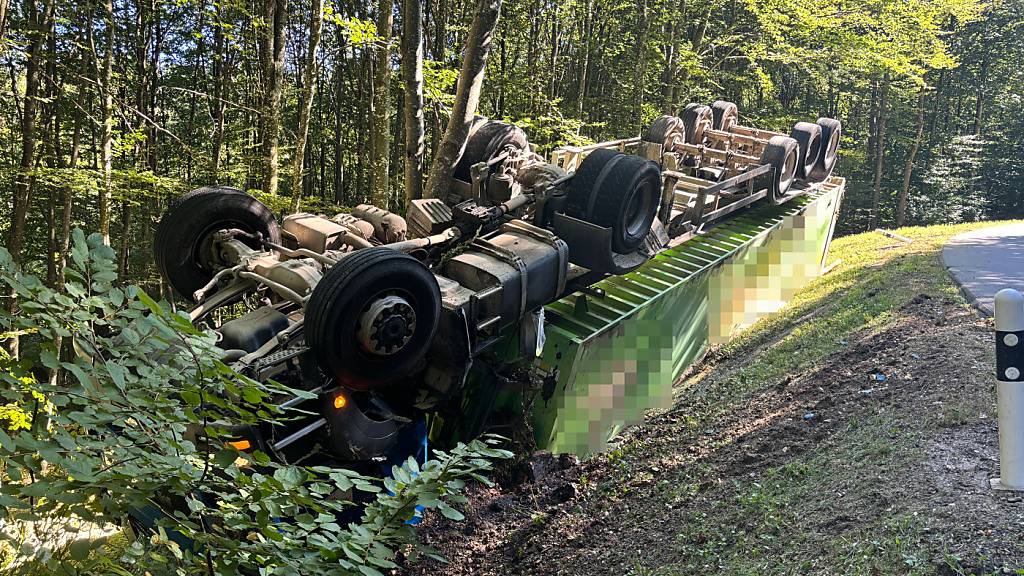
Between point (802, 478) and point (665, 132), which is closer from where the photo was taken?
point (802, 478)

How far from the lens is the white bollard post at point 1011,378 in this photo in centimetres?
343

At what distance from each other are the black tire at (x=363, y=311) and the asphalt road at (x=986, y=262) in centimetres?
514

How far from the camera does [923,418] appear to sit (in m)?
4.55

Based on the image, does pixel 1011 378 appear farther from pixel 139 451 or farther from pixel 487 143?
pixel 487 143

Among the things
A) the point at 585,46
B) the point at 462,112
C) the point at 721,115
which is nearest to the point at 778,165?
the point at 721,115

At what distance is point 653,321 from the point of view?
23.1ft

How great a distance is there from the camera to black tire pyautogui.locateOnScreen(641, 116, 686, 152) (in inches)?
405

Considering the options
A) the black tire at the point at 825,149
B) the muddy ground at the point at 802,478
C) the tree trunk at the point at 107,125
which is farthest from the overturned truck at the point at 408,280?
the tree trunk at the point at 107,125

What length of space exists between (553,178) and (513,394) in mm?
2130

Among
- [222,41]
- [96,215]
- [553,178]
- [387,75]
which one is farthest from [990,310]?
[96,215]

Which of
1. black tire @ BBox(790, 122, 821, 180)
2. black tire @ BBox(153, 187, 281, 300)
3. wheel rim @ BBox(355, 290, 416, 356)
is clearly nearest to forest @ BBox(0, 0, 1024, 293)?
black tire @ BBox(153, 187, 281, 300)

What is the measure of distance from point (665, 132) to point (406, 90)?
14.2 feet

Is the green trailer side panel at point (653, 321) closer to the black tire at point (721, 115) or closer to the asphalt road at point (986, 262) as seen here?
the black tire at point (721, 115)

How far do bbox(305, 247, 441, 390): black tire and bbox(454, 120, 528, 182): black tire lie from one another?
9.73 ft
